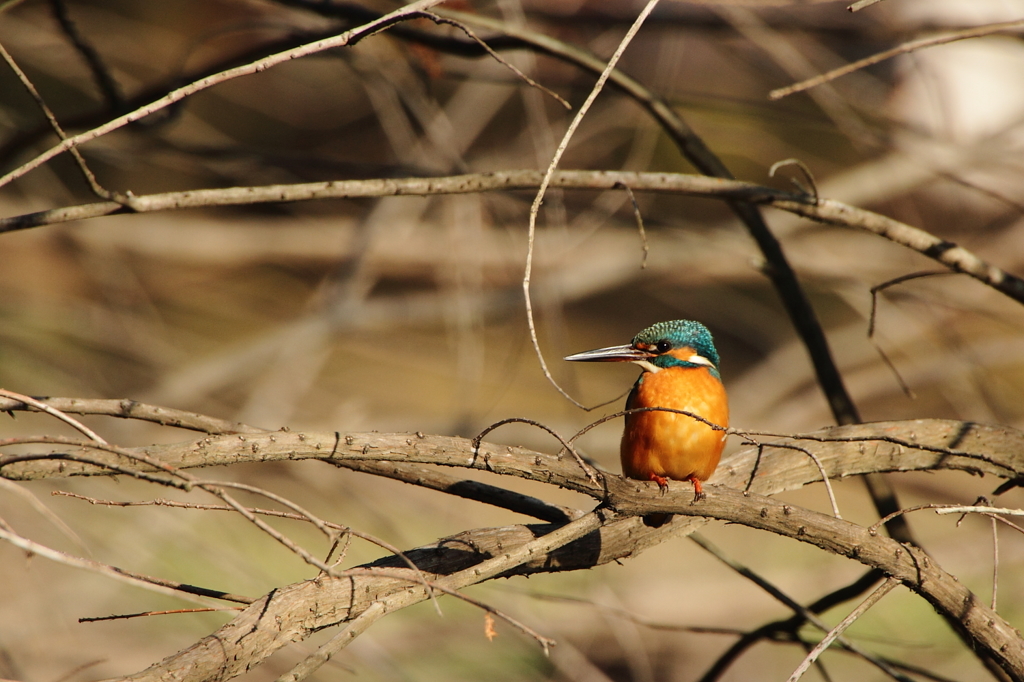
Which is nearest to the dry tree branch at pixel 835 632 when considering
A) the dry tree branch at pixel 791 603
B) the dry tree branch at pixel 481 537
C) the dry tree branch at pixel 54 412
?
the dry tree branch at pixel 481 537

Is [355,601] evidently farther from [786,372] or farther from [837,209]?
[786,372]

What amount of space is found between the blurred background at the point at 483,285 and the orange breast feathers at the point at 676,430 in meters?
0.68

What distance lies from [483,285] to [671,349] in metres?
4.30

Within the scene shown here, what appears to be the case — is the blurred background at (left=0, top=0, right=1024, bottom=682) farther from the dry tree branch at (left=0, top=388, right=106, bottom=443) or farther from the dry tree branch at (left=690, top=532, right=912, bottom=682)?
the dry tree branch at (left=0, top=388, right=106, bottom=443)

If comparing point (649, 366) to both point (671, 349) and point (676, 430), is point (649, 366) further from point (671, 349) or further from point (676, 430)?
point (676, 430)

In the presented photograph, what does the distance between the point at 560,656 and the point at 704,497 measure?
2158 millimetres

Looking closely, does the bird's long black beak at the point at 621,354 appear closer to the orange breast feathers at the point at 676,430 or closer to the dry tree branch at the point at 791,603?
the orange breast feathers at the point at 676,430

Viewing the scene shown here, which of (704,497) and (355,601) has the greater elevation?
(704,497)

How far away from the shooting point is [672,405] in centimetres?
223

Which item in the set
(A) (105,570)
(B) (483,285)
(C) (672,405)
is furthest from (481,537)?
(B) (483,285)

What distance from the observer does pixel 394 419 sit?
4.71m

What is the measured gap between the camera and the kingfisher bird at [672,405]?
81.2 inches

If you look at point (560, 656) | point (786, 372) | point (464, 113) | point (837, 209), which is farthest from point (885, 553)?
point (464, 113)

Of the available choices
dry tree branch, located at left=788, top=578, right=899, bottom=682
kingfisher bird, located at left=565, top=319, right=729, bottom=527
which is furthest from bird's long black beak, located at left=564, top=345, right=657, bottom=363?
dry tree branch, located at left=788, top=578, right=899, bottom=682
